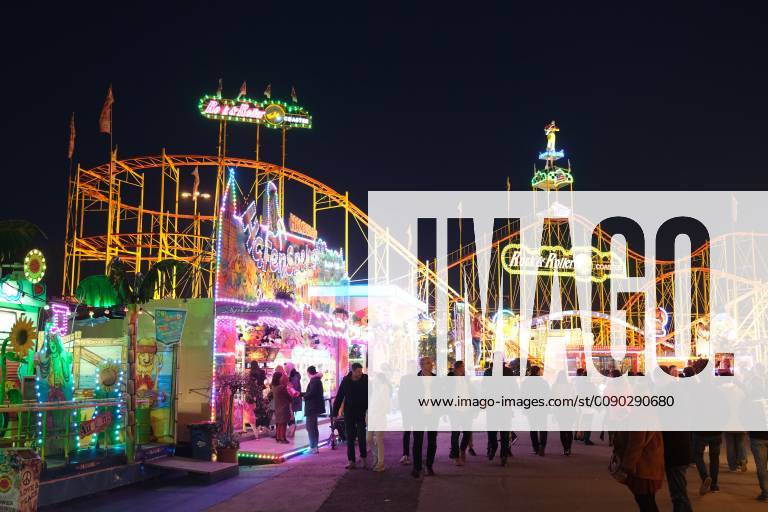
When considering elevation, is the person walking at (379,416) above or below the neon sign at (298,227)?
below

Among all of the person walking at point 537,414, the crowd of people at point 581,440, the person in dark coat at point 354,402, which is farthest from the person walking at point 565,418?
the person in dark coat at point 354,402

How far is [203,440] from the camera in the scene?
1100cm

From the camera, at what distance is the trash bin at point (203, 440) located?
10953 mm

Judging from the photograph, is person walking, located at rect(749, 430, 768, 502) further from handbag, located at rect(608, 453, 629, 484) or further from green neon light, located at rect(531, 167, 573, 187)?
Answer: green neon light, located at rect(531, 167, 573, 187)

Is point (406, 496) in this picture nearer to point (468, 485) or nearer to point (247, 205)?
point (468, 485)

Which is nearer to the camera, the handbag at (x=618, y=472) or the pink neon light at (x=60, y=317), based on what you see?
the handbag at (x=618, y=472)

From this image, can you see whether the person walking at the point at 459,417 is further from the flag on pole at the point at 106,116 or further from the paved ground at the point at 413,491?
the flag on pole at the point at 106,116

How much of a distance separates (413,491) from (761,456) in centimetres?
417

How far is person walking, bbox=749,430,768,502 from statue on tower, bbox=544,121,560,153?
47.3 metres

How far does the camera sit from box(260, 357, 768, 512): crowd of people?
5852 millimetres

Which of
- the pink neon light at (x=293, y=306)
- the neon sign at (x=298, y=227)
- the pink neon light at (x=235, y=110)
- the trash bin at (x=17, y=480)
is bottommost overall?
the trash bin at (x=17, y=480)

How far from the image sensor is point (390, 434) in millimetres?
15875

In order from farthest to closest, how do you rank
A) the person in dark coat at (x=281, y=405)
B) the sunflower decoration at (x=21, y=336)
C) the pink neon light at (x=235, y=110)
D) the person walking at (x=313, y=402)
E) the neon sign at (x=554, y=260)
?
1. the neon sign at (x=554, y=260)
2. the pink neon light at (x=235, y=110)
3. the person in dark coat at (x=281, y=405)
4. the person walking at (x=313, y=402)
5. the sunflower decoration at (x=21, y=336)

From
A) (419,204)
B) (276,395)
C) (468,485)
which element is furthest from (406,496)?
(419,204)
